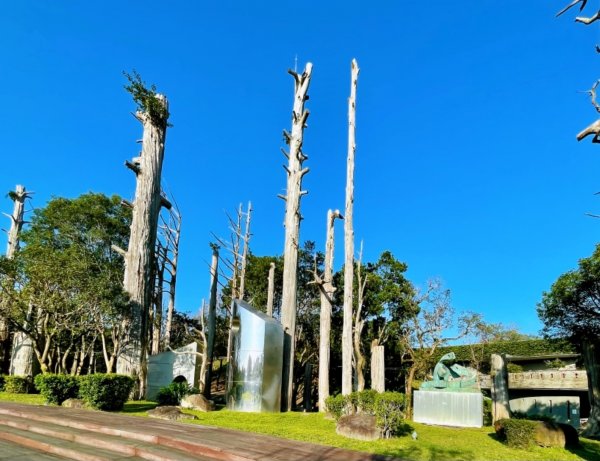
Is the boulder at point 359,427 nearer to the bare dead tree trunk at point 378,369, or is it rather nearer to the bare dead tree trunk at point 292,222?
the bare dead tree trunk at point 378,369

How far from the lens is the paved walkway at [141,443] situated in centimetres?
567

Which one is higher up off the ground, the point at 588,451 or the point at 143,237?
the point at 143,237

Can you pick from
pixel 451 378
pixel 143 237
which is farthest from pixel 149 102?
pixel 451 378

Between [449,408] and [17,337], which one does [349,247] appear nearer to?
[449,408]

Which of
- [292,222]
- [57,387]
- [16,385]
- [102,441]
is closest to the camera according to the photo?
[102,441]

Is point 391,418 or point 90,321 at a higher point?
point 90,321

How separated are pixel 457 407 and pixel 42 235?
21.8 meters

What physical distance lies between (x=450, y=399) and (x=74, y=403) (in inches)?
405

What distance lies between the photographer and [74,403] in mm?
10852

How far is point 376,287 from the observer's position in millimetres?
24156

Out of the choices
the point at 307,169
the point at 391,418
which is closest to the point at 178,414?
the point at 391,418

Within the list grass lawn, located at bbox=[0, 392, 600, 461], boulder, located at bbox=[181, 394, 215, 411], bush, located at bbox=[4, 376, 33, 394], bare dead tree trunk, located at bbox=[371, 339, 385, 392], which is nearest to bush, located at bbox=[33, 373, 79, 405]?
boulder, located at bbox=[181, 394, 215, 411]

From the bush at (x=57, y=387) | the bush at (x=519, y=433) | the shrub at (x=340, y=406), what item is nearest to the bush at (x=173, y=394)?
the bush at (x=57, y=387)

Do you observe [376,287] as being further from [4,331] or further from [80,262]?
[4,331]
